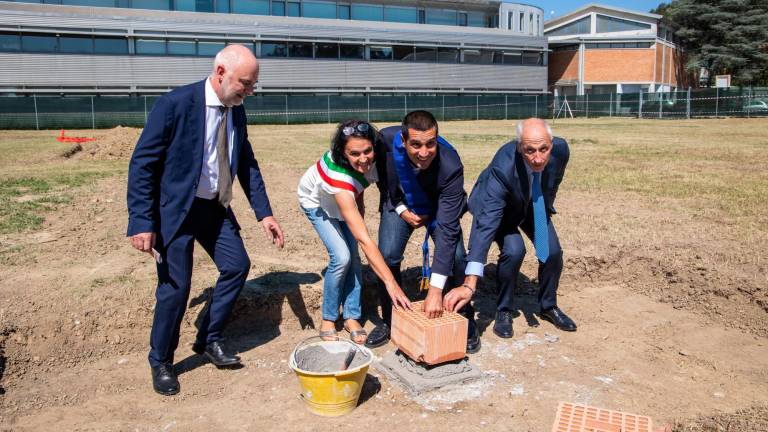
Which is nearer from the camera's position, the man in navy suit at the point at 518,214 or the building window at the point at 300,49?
the man in navy suit at the point at 518,214

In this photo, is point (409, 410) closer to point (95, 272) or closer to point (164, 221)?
point (164, 221)

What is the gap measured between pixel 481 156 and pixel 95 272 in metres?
11.0

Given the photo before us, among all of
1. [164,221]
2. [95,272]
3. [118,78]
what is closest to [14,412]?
[164,221]

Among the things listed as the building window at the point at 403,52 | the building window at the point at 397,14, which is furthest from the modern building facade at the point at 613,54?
the building window at the point at 403,52

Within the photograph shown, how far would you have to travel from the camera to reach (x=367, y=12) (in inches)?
1662

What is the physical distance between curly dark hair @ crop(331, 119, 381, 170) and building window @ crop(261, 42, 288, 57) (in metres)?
34.1

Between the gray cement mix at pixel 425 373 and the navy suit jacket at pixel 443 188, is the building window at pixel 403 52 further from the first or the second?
the gray cement mix at pixel 425 373

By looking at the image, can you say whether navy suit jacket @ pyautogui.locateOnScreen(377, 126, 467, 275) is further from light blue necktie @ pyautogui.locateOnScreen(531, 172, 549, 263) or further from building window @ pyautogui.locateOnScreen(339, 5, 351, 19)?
building window @ pyautogui.locateOnScreen(339, 5, 351, 19)

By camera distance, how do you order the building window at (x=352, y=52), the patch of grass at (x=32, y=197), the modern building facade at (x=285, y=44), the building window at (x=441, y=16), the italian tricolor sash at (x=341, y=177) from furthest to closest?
the building window at (x=441, y=16)
the building window at (x=352, y=52)
the modern building facade at (x=285, y=44)
the patch of grass at (x=32, y=197)
the italian tricolor sash at (x=341, y=177)

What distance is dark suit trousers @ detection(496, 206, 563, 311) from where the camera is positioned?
4805mm

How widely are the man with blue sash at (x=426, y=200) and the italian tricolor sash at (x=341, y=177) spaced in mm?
227

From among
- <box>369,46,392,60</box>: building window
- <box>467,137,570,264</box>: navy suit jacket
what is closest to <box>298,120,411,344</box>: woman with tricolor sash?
<box>467,137,570,264</box>: navy suit jacket

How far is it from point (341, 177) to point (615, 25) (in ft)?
169

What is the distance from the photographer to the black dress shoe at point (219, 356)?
4242 mm
